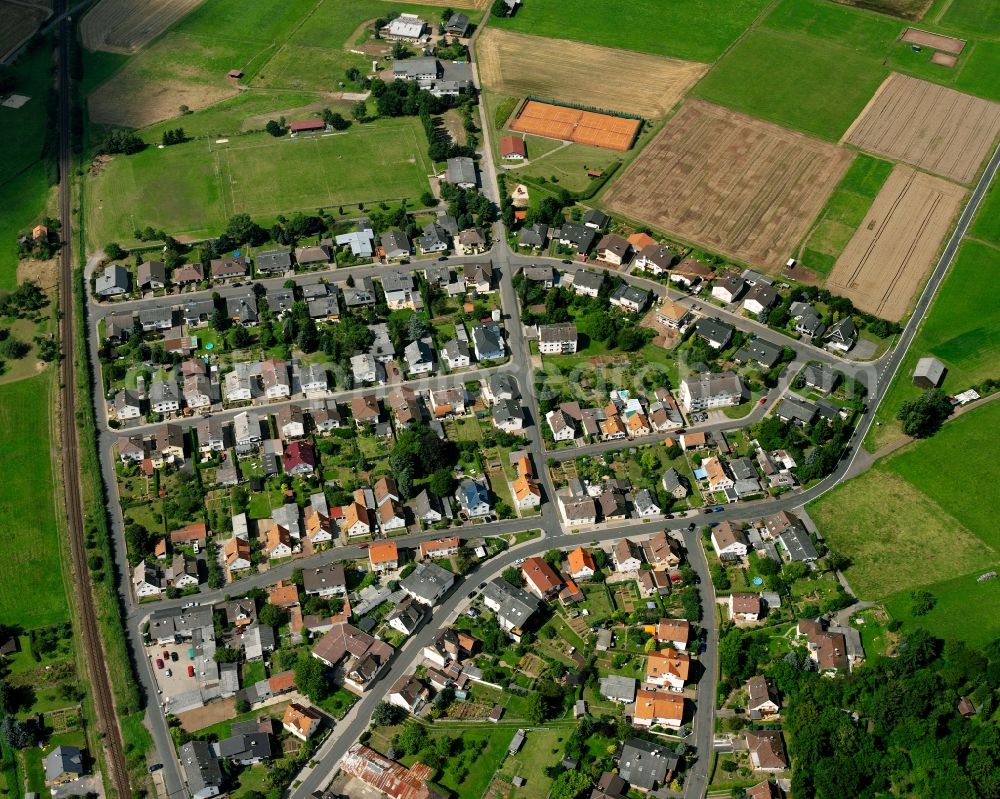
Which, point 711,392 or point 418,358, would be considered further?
point 418,358

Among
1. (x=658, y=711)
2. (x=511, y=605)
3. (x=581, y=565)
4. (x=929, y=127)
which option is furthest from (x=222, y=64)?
(x=658, y=711)

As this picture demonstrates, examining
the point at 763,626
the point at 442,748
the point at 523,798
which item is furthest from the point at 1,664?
the point at 763,626

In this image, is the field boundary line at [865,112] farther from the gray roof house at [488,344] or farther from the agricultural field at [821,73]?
the gray roof house at [488,344]

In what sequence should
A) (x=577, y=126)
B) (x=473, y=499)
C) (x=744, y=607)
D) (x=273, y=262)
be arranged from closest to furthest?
(x=744, y=607), (x=473, y=499), (x=273, y=262), (x=577, y=126)

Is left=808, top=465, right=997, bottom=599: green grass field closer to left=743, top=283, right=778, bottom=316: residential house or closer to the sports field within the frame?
left=743, top=283, right=778, bottom=316: residential house

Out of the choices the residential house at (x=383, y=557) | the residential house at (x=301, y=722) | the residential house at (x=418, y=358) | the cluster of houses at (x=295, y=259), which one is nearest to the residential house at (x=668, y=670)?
the residential house at (x=383, y=557)

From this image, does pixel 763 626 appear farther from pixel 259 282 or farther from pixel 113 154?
pixel 113 154

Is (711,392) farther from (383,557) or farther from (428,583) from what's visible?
(383,557)
